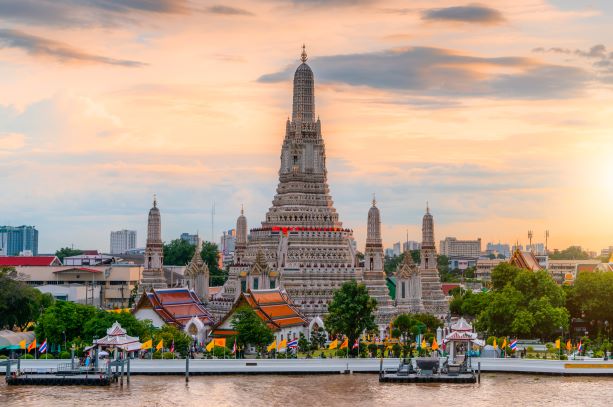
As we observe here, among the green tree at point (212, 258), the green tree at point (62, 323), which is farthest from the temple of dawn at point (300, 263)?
the green tree at point (212, 258)

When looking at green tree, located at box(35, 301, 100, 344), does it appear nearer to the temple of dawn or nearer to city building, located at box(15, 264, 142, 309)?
the temple of dawn

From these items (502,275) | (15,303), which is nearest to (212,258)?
(502,275)

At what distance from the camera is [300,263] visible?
331ft

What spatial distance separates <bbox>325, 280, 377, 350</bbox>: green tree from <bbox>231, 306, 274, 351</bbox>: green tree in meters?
4.92

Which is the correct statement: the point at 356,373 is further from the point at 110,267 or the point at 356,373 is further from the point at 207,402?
the point at 110,267

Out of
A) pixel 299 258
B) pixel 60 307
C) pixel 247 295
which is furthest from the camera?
pixel 299 258

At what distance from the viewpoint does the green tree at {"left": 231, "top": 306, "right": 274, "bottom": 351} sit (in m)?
78.0

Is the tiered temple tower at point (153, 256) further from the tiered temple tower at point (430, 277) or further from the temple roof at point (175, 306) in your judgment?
the tiered temple tower at point (430, 277)

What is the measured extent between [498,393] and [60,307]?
1273 inches

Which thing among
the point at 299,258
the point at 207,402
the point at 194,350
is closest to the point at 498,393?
the point at 207,402

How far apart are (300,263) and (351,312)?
72.6ft

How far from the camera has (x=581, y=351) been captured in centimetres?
7606

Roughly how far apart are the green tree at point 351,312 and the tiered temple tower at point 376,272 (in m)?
16.9

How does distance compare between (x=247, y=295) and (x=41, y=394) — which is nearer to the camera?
(x=41, y=394)
